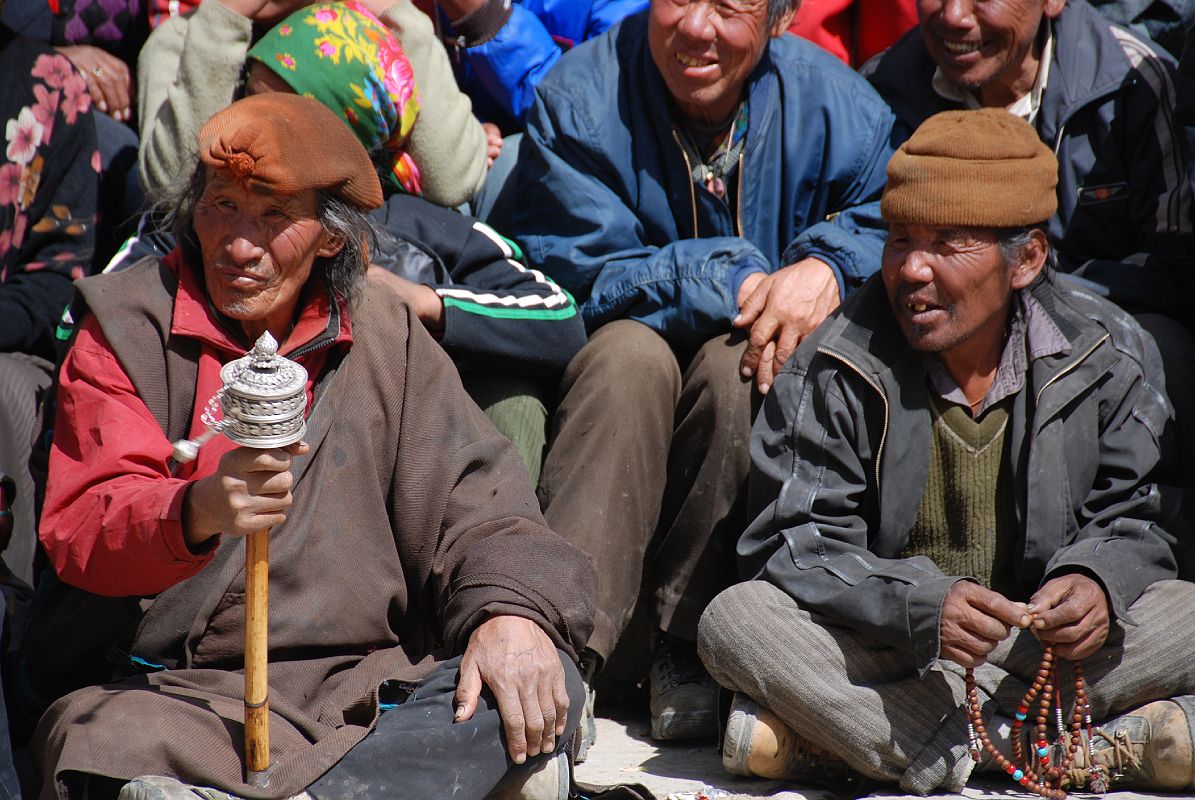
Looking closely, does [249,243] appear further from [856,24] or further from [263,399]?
[856,24]

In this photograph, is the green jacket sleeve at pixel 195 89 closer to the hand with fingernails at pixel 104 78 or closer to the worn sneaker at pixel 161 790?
the hand with fingernails at pixel 104 78

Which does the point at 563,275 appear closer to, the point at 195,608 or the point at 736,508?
the point at 736,508

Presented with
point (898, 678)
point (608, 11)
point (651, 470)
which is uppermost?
point (608, 11)

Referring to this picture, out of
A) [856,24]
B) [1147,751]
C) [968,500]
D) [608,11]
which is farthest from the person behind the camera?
[856,24]

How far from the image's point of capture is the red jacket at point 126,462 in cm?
279

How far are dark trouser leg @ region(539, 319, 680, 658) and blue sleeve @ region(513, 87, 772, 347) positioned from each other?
116 mm

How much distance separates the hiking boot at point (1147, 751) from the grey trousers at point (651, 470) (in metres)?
1.05

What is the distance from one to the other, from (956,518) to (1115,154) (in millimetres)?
1377

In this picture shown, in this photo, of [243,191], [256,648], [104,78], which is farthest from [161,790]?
[104,78]

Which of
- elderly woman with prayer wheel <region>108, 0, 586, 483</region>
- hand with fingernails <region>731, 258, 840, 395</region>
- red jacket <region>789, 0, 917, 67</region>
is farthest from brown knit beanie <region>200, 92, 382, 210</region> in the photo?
red jacket <region>789, 0, 917, 67</region>

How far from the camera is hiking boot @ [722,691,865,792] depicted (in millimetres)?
3512

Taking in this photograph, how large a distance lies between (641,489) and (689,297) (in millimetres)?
A: 556

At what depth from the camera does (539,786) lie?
3.10m

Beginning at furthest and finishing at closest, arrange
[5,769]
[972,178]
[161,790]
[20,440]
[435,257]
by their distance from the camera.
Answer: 1. [435,257]
2. [20,440]
3. [972,178]
4. [5,769]
5. [161,790]
